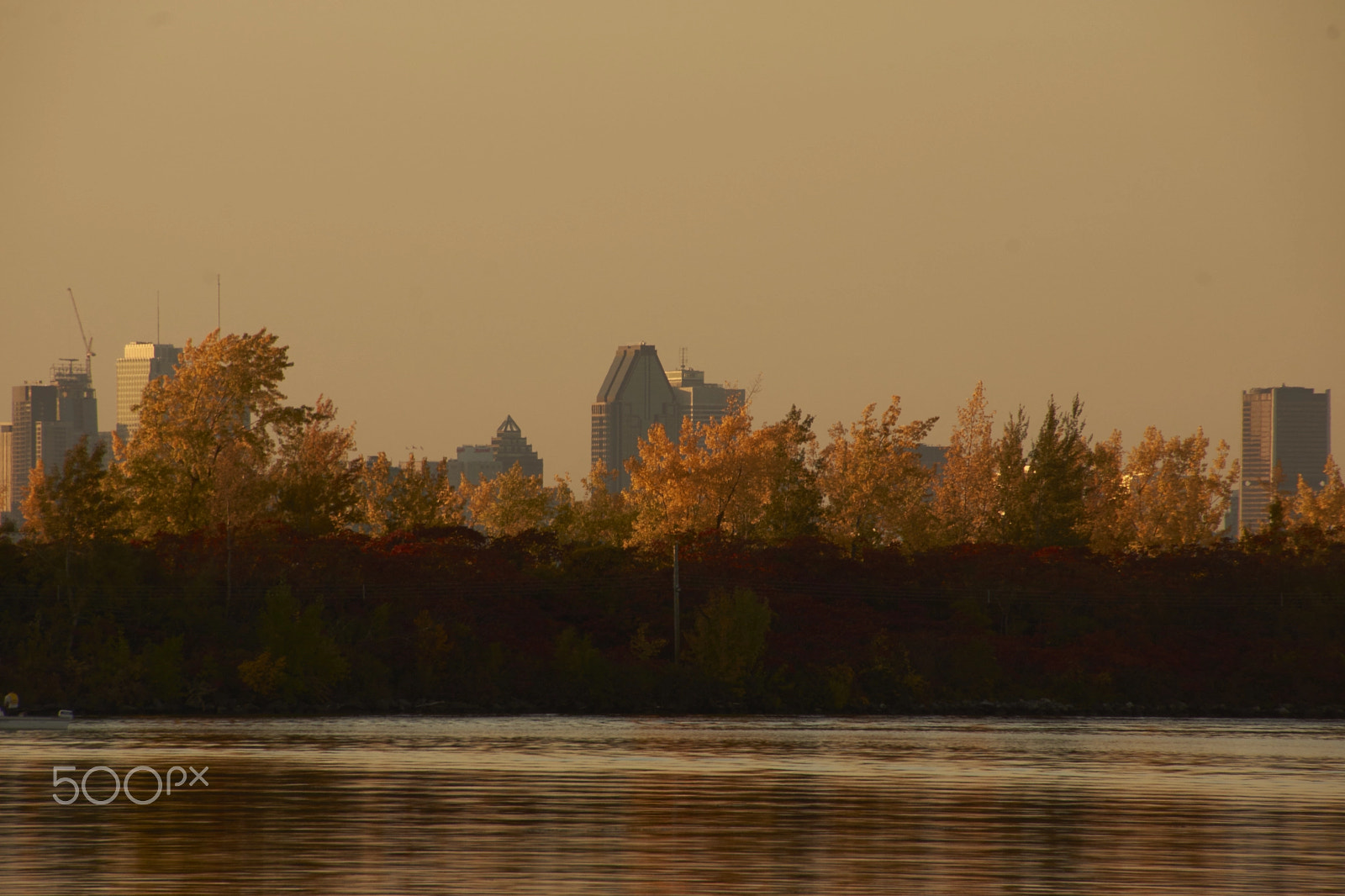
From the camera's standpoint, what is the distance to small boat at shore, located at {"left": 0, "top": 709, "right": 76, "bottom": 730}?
4853 centimetres

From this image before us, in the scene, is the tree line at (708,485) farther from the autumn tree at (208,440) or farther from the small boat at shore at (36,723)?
the small boat at shore at (36,723)

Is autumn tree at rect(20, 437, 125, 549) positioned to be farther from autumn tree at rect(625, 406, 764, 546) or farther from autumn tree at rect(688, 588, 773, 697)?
autumn tree at rect(625, 406, 764, 546)

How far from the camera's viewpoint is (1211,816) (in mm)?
28719

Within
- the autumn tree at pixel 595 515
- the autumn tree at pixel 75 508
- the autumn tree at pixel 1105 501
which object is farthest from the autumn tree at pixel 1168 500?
the autumn tree at pixel 75 508

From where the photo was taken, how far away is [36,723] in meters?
49.1

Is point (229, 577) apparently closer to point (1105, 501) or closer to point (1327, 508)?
point (1105, 501)

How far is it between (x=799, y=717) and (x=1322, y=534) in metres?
35.7

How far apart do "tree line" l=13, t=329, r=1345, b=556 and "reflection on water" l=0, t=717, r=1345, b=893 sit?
2506 cm

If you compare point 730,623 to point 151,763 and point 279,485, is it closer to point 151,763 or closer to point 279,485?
point 279,485

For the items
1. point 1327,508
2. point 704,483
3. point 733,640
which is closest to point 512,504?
point 704,483

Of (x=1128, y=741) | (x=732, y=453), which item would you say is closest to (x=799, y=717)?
(x=1128, y=741)

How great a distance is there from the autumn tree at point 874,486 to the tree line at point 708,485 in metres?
0.09

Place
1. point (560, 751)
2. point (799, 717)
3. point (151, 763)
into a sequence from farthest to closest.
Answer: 1. point (799, 717)
2. point (560, 751)
3. point (151, 763)

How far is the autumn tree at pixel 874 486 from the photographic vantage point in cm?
8044
